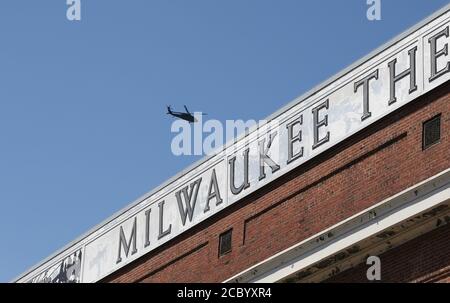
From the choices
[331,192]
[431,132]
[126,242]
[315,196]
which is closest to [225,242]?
[315,196]

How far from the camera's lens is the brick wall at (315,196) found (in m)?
25.5

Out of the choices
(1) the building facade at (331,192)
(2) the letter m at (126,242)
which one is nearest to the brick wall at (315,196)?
(1) the building facade at (331,192)

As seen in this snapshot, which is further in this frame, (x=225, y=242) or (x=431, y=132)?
(x=225, y=242)

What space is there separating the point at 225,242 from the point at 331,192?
357cm

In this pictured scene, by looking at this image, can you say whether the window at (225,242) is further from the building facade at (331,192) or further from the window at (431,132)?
the window at (431,132)

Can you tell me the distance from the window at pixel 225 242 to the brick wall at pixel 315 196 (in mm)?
108

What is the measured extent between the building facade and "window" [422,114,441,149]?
0.07 feet

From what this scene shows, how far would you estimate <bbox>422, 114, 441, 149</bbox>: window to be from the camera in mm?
25125

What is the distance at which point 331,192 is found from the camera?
27156 mm

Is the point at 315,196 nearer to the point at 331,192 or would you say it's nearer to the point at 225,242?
the point at 331,192

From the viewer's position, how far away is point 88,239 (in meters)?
34.3
